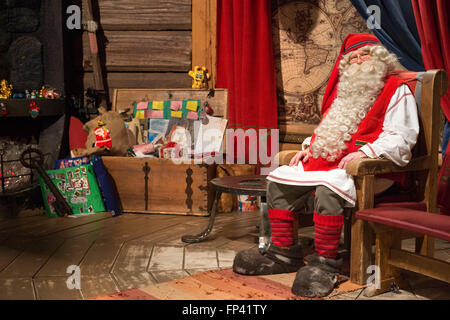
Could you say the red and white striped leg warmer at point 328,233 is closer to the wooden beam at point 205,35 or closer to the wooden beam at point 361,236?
the wooden beam at point 361,236

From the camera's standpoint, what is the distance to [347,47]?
9.14ft

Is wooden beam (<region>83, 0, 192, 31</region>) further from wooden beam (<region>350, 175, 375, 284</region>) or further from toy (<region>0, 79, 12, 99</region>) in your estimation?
wooden beam (<region>350, 175, 375, 284</region>)

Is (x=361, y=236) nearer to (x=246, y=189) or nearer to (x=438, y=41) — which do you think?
(x=246, y=189)

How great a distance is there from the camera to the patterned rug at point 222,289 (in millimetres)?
2283

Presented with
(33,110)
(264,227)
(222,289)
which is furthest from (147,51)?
(222,289)

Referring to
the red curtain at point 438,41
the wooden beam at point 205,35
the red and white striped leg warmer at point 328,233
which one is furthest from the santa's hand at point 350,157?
the wooden beam at point 205,35

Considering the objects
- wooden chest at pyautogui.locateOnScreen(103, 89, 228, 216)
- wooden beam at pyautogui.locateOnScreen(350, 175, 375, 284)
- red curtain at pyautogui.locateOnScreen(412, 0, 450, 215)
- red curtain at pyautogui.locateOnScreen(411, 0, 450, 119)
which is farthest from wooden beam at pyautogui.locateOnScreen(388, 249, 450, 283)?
wooden chest at pyautogui.locateOnScreen(103, 89, 228, 216)

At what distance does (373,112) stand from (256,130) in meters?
1.85

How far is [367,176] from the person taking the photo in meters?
2.34

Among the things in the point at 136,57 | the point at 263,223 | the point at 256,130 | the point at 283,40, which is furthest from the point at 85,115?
the point at 263,223

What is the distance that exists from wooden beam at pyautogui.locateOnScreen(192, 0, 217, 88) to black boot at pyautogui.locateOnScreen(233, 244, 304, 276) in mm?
2378

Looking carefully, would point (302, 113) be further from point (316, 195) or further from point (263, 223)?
point (316, 195)

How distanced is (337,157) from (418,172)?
1.43 feet

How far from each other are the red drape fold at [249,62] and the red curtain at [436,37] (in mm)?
1410
